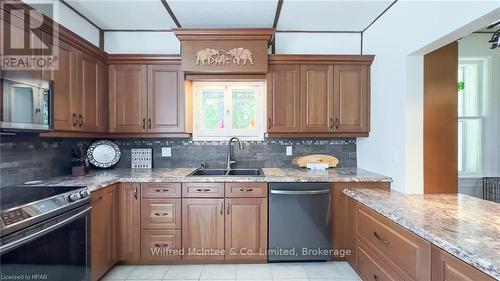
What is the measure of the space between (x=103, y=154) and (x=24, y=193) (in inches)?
45.1

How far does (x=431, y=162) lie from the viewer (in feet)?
7.43

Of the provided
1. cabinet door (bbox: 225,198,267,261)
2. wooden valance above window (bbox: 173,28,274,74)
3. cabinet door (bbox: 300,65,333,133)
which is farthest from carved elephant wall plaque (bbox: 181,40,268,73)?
cabinet door (bbox: 225,198,267,261)

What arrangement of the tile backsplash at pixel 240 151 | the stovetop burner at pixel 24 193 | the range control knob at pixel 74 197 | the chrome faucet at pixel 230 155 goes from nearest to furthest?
the stovetop burner at pixel 24 193
the range control knob at pixel 74 197
the chrome faucet at pixel 230 155
the tile backsplash at pixel 240 151

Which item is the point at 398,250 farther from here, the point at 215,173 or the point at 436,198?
the point at 215,173

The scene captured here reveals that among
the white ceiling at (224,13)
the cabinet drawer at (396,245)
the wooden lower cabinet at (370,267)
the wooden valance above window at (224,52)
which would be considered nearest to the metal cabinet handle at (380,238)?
the cabinet drawer at (396,245)

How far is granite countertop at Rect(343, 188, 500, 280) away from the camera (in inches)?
43.7

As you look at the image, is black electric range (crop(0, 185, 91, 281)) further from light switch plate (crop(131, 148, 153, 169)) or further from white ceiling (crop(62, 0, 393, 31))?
white ceiling (crop(62, 0, 393, 31))

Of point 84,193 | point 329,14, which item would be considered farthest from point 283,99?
point 84,193

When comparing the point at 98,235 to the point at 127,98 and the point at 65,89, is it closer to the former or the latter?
the point at 65,89

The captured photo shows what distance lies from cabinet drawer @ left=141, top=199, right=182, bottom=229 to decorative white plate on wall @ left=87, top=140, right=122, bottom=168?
78 centimetres

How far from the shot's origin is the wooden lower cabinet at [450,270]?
1087 millimetres

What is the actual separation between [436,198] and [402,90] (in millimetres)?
914

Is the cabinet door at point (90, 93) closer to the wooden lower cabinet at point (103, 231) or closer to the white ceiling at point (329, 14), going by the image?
the wooden lower cabinet at point (103, 231)

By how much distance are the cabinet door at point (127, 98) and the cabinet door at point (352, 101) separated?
2092 millimetres
